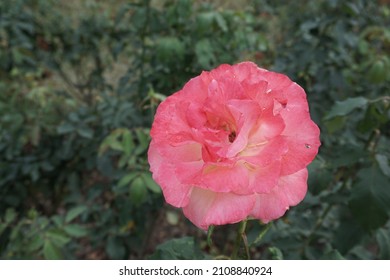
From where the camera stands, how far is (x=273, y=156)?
0.62 m

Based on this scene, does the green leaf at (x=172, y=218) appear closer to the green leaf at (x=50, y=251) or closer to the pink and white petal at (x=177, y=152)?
the green leaf at (x=50, y=251)

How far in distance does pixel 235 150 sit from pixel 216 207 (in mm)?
91

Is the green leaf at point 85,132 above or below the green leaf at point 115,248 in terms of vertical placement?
above

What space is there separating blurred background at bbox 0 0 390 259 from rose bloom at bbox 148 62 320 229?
1.07 ft

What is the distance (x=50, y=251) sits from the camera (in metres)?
1.29

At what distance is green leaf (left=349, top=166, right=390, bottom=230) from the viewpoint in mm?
1027

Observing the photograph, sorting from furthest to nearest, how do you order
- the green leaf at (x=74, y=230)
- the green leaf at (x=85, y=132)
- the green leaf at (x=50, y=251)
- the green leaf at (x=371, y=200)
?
the green leaf at (x=85, y=132) < the green leaf at (x=74, y=230) < the green leaf at (x=50, y=251) < the green leaf at (x=371, y=200)

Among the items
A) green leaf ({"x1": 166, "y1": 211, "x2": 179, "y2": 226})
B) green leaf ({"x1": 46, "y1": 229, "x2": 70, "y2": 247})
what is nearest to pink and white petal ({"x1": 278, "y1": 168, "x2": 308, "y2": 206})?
green leaf ({"x1": 46, "y1": 229, "x2": 70, "y2": 247})

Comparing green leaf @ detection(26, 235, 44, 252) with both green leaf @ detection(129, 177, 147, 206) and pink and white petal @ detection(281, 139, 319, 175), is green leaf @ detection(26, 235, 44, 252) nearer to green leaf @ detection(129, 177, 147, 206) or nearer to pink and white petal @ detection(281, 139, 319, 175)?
green leaf @ detection(129, 177, 147, 206)

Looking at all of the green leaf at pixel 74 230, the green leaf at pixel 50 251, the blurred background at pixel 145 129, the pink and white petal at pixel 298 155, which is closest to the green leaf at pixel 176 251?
the blurred background at pixel 145 129

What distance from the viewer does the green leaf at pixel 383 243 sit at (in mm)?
1155
